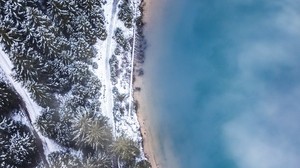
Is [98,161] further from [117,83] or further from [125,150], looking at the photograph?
[117,83]

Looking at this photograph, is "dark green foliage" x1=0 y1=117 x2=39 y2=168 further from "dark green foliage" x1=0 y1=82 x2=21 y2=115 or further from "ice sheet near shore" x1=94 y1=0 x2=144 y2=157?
"ice sheet near shore" x1=94 y1=0 x2=144 y2=157

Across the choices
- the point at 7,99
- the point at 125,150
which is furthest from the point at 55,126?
the point at 125,150

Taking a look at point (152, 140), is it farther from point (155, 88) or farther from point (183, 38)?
point (183, 38)

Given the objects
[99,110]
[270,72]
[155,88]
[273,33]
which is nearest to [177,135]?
[155,88]

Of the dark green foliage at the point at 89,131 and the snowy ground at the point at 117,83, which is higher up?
the snowy ground at the point at 117,83

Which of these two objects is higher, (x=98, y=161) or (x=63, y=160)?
(x=98, y=161)

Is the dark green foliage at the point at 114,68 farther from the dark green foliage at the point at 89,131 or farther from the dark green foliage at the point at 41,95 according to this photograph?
the dark green foliage at the point at 41,95

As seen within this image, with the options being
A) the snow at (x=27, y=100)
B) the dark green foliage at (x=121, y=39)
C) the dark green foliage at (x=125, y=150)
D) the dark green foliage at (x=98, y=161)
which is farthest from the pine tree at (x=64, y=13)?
the dark green foliage at (x=98, y=161)
